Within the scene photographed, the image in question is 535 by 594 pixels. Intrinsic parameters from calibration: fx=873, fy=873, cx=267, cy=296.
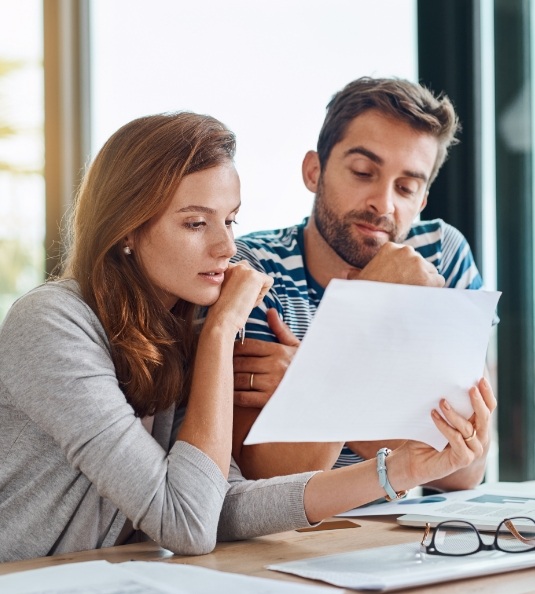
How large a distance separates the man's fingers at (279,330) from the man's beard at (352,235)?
0.87 feet

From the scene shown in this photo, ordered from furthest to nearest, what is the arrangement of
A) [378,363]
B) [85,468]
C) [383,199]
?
[383,199] → [85,468] → [378,363]

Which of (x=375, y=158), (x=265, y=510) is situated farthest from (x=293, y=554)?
(x=375, y=158)

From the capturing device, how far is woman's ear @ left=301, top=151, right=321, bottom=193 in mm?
2047

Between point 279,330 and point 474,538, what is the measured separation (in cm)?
66

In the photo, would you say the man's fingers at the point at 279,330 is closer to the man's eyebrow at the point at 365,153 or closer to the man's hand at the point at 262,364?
the man's hand at the point at 262,364

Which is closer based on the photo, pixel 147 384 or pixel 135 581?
pixel 135 581

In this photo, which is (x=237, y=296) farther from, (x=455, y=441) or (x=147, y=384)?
(x=455, y=441)

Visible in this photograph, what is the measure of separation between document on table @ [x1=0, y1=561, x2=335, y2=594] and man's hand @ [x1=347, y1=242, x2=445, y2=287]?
73cm

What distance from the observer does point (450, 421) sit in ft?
3.93

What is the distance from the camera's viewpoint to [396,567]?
1.02m

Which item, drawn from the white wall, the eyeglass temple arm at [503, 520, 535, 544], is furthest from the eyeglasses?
the white wall

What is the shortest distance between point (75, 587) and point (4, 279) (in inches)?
106

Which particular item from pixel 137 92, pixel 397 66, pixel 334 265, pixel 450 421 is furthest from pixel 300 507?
pixel 137 92

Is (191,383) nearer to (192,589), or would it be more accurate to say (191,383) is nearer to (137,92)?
(192,589)
